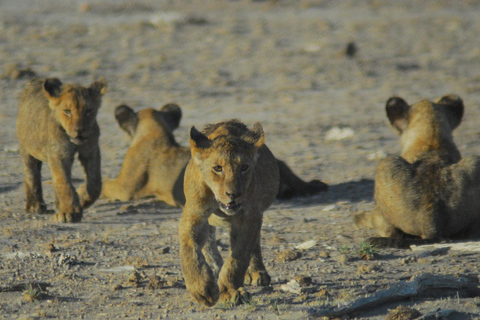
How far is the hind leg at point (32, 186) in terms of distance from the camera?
909 centimetres

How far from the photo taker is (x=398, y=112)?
8.73m

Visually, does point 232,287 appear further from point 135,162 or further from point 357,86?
point 357,86

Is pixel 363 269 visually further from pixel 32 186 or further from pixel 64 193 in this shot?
pixel 32 186

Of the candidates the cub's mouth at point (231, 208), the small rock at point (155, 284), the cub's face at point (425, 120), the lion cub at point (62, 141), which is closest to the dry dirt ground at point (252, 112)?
the small rock at point (155, 284)

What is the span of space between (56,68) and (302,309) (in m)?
11.2

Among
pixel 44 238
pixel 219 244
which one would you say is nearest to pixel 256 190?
pixel 219 244

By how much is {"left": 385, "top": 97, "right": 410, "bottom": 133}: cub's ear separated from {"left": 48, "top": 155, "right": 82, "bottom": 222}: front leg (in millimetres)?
3036

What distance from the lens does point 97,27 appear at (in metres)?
20.0

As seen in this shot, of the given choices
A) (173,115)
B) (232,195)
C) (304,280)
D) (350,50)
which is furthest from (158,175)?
(350,50)

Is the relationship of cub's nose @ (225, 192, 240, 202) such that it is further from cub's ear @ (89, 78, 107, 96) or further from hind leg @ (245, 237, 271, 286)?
cub's ear @ (89, 78, 107, 96)

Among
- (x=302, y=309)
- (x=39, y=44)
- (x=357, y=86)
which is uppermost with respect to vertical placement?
(x=39, y=44)

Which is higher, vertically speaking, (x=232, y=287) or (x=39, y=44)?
(x=39, y=44)

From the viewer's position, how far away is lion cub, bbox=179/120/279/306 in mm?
5645

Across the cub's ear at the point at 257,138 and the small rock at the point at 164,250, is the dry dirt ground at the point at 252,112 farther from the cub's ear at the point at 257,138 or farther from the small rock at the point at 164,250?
the cub's ear at the point at 257,138
